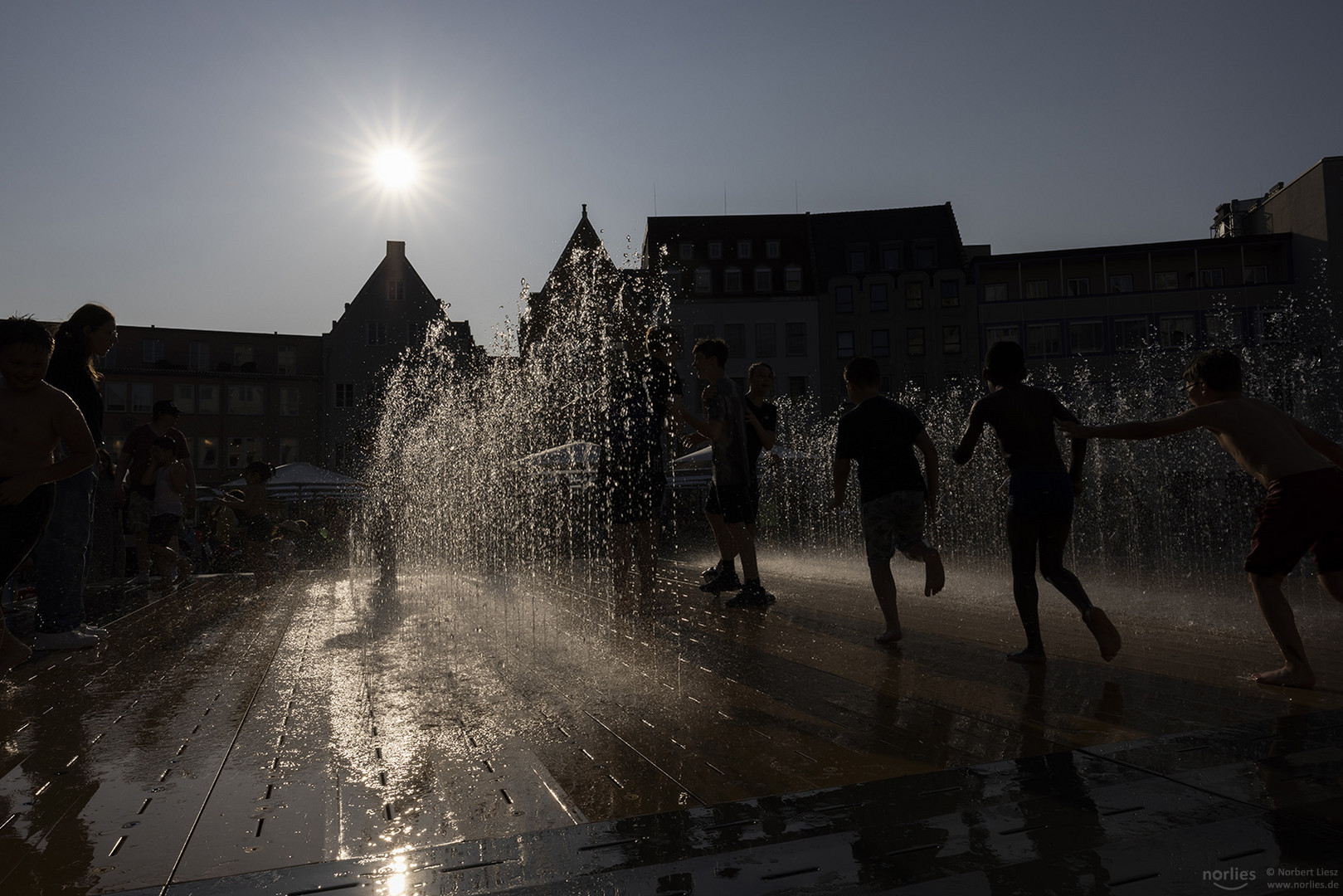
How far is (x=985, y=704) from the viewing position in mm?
3348

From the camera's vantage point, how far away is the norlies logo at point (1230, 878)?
1.79 m

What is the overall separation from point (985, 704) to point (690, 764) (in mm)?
1329

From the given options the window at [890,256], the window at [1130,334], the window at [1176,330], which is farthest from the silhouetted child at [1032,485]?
the window at [890,256]

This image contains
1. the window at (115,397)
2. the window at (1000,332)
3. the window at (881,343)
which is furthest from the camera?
the window at (881,343)

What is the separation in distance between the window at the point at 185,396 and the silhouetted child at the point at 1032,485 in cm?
5345

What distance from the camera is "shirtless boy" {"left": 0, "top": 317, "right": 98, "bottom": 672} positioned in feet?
12.4

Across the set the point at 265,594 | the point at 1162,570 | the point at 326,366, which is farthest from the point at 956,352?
the point at 265,594

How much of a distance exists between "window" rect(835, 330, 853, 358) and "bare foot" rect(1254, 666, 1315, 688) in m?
48.9

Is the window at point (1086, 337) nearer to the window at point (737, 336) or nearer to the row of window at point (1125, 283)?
the row of window at point (1125, 283)

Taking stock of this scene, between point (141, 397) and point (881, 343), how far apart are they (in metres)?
41.9

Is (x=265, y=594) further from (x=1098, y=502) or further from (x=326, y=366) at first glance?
(x=326, y=366)

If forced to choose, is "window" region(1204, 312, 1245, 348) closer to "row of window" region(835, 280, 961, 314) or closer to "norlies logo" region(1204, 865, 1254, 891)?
"row of window" region(835, 280, 961, 314)

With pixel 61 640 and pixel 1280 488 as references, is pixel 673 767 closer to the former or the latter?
pixel 1280 488

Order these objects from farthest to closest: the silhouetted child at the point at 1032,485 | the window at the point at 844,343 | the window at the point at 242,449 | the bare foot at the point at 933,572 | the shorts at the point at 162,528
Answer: the window at the point at 844,343, the window at the point at 242,449, the shorts at the point at 162,528, the bare foot at the point at 933,572, the silhouetted child at the point at 1032,485
